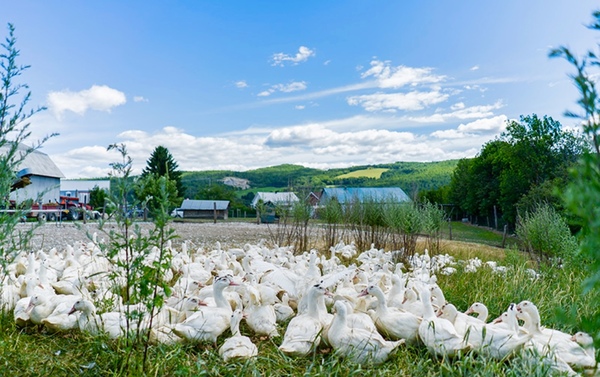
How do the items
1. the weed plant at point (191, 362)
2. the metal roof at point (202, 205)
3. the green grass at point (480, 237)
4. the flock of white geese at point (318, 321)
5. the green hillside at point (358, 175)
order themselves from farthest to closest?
1. the green hillside at point (358, 175)
2. the metal roof at point (202, 205)
3. the green grass at point (480, 237)
4. the flock of white geese at point (318, 321)
5. the weed plant at point (191, 362)

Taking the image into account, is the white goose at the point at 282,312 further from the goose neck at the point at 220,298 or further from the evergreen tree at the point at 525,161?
the evergreen tree at the point at 525,161

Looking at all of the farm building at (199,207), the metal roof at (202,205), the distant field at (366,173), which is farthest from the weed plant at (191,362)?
the distant field at (366,173)

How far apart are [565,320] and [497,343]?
2.49 m

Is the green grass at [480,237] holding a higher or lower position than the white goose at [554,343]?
lower

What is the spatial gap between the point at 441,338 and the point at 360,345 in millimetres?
626

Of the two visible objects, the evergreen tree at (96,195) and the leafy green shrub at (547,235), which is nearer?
the evergreen tree at (96,195)

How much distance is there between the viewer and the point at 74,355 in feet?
10.8

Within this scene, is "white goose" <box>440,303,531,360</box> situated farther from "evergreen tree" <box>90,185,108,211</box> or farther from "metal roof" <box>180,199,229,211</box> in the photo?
"metal roof" <box>180,199,229,211</box>

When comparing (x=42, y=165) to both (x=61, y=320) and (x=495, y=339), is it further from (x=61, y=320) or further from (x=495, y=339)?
(x=495, y=339)

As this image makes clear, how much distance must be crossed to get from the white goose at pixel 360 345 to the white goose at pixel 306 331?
151 millimetres

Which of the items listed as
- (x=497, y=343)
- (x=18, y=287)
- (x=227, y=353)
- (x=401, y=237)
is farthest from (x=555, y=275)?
(x=18, y=287)

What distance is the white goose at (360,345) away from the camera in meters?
3.19

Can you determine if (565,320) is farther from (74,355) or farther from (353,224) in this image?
(353,224)

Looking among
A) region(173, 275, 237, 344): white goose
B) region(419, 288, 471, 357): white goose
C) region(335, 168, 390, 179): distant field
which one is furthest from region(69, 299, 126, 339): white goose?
region(335, 168, 390, 179): distant field
